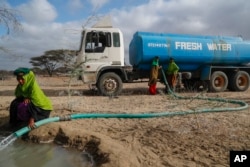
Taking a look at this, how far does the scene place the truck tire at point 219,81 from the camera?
14641 millimetres

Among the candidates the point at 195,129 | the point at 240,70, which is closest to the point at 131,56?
the point at 240,70

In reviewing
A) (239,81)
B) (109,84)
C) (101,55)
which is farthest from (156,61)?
(239,81)

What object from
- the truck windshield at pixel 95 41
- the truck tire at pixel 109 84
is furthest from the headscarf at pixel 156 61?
the truck windshield at pixel 95 41

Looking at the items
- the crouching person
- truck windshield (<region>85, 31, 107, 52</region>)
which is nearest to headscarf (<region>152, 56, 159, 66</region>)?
truck windshield (<region>85, 31, 107, 52</region>)

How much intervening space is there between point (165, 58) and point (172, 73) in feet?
2.28

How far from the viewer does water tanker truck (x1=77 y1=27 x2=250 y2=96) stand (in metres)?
12.4

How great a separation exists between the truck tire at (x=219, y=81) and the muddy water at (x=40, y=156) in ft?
33.1

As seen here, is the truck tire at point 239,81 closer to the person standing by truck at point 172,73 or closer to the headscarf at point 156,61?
the person standing by truck at point 172,73

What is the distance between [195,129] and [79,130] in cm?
219

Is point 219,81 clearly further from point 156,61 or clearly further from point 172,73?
point 156,61

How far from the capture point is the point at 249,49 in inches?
602

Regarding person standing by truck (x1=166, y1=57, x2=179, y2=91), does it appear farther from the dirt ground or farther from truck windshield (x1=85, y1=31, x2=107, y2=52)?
the dirt ground

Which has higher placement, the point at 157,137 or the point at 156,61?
the point at 156,61

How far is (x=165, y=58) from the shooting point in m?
13.5
